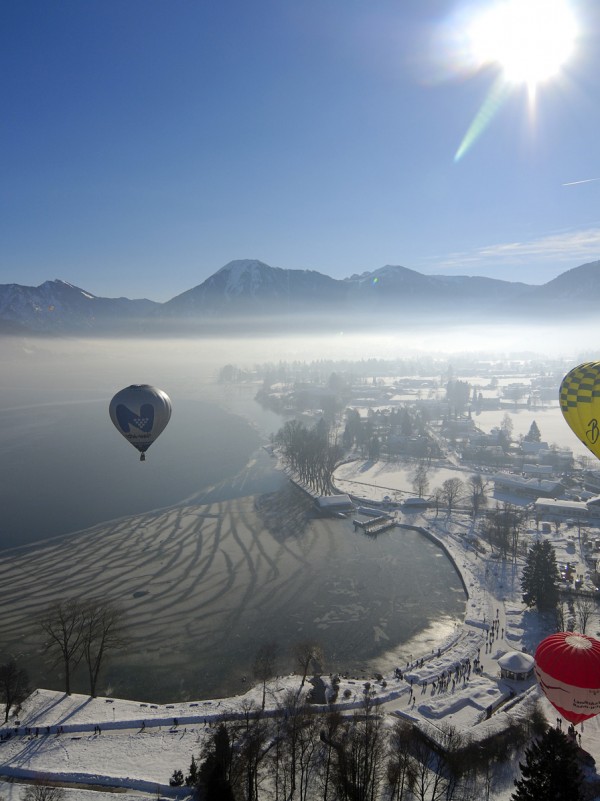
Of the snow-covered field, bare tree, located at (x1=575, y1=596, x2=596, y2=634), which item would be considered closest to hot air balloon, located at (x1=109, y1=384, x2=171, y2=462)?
the snow-covered field

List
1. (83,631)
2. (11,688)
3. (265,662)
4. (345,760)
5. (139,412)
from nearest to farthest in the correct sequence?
1. (345,760)
2. (11,688)
3. (265,662)
4. (83,631)
5. (139,412)

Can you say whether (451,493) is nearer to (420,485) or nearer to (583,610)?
(420,485)

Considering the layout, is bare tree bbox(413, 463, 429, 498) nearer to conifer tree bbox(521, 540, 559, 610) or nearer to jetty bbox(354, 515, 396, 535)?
jetty bbox(354, 515, 396, 535)

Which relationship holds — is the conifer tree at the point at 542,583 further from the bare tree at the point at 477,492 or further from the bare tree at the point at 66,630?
the bare tree at the point at 66,630

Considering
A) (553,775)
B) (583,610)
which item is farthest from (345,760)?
(583,610)

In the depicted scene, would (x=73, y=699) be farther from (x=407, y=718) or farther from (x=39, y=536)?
(x=39, y=536)

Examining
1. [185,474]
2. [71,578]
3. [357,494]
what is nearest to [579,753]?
[71,578]

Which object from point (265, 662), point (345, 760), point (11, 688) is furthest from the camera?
point (265, 662)
